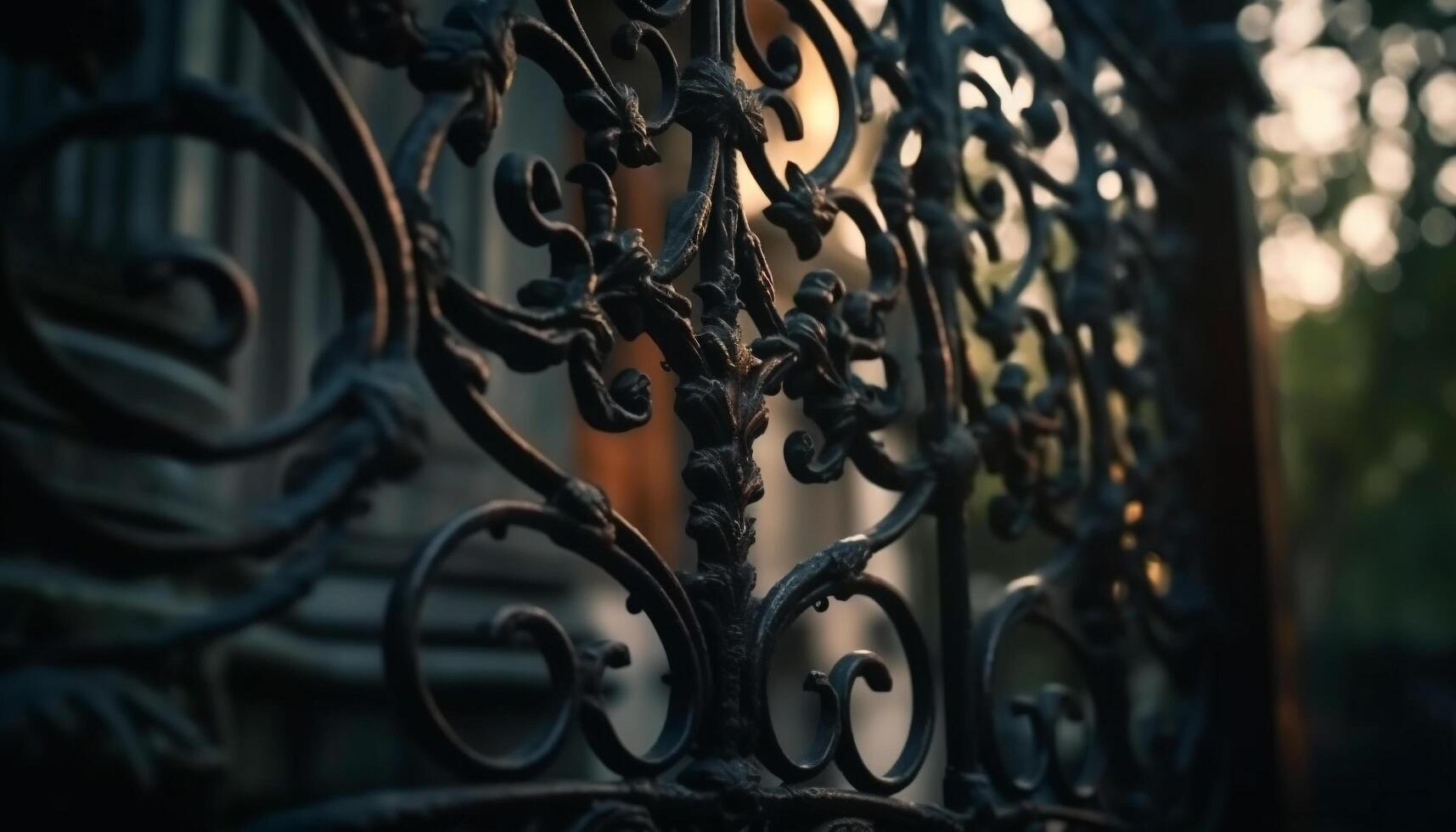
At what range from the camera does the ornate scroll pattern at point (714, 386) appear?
3.06ft

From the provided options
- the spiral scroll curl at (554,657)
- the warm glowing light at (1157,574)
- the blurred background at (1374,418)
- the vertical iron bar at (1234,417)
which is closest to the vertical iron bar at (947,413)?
the spiral scroll curl at (554,657)

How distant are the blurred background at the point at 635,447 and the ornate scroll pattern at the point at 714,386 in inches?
5.4

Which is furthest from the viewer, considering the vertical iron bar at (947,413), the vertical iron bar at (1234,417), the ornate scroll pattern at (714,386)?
the vertical iron bar at (1234,417)

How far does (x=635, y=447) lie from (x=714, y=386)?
18.3 feet

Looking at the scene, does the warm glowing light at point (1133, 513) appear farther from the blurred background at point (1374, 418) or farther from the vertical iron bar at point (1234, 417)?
the blurred background at point (1374, 418)

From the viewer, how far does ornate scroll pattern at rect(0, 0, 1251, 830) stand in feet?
3.06

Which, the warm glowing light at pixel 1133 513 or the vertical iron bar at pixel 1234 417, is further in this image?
the vertical iron bar at pixel 1234 417

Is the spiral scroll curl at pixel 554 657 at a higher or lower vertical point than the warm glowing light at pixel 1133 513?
lower

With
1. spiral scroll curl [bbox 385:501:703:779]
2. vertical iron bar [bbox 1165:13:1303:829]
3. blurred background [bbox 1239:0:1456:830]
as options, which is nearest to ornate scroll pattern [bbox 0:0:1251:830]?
spiral scroll curl [bbox 385:501:703:779]

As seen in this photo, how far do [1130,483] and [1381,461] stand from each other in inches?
400

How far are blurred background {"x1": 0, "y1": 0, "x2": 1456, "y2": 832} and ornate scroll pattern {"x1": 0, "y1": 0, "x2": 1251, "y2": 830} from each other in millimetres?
136

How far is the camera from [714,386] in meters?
1.32

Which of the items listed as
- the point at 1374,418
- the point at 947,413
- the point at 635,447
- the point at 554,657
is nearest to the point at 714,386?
the point at 554,657

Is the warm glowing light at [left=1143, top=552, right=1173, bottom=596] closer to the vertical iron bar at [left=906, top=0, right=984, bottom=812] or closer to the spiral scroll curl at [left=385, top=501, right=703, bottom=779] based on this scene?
the vertical iron bar at [left=906, top=0, right=984, bottom=812]
